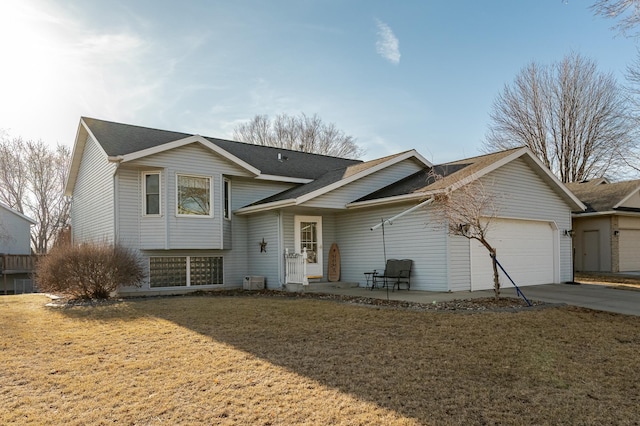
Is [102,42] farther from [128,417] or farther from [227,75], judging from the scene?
[128,417]

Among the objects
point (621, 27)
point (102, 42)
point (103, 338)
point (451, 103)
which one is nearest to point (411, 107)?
point (451, 103)

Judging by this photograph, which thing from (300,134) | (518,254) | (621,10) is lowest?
(518,254)

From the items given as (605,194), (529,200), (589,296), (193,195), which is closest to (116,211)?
(193,195)

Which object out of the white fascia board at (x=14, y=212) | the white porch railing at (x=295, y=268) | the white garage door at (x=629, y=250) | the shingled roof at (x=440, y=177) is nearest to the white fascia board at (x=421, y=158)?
the shingled roof at (x=440, y=177)

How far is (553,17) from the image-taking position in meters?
10.4

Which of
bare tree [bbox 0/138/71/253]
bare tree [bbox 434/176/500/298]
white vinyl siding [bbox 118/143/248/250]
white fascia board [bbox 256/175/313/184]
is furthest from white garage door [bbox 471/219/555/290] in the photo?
bare tree [bbox 0/138/71/253]

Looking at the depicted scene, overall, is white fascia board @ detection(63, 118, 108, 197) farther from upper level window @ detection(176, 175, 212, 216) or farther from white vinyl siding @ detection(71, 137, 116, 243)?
upper level window @ detection(176, 175, 212, 216)

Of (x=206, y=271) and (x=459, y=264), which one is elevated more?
(x=459, y=264)

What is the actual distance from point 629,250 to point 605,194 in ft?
8.84

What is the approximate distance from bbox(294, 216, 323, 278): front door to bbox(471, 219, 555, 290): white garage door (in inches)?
197

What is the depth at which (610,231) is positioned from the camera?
19.7m

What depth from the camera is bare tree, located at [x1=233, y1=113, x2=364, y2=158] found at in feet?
125

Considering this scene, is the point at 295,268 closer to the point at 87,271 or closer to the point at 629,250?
the point at 87,271

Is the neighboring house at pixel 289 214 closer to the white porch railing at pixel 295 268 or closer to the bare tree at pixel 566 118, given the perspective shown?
the white porch railing at pixel 295 268
